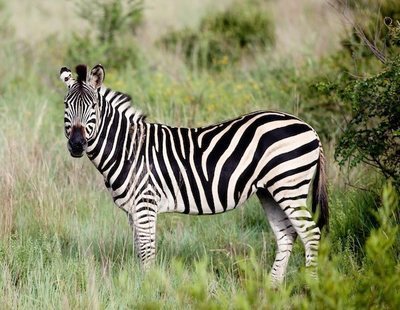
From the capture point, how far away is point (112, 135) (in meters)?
6.04

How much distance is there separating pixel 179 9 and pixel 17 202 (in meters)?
13.1

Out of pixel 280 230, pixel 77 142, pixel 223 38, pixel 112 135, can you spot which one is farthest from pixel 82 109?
pixel 223 38

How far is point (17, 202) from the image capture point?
6969 millimetres

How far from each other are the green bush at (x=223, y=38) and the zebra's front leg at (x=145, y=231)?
6513mm

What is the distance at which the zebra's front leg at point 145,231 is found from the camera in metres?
5.85

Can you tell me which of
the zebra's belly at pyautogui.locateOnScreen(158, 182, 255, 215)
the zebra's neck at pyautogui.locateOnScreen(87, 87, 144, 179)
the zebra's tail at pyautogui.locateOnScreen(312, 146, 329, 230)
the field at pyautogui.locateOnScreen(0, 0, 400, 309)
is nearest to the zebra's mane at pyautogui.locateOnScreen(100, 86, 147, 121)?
the zebra's neck at pyautogui.locateOnScreen(87, 87, 144, 179)

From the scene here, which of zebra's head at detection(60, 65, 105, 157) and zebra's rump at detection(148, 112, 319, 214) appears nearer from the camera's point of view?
zebra's head at detection(60, 65, 105, 157)

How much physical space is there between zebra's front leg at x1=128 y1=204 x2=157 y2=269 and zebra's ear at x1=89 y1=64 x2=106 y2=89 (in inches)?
39.0

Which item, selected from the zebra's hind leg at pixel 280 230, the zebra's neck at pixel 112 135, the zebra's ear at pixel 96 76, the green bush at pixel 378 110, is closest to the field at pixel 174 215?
the zebra's hind leg at pixel 280 230

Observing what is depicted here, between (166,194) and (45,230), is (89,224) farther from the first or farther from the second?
(166,194)

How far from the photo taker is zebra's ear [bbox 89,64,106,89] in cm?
586

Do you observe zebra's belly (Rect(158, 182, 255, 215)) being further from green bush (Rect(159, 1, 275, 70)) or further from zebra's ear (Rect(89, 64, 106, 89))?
green bush (Rect(159, 1, 275, 70))

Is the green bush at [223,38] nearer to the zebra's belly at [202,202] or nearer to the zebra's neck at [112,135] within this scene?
the zebra's neck at [112,135]

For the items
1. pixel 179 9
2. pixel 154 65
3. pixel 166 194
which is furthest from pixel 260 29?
pixel 166 194
